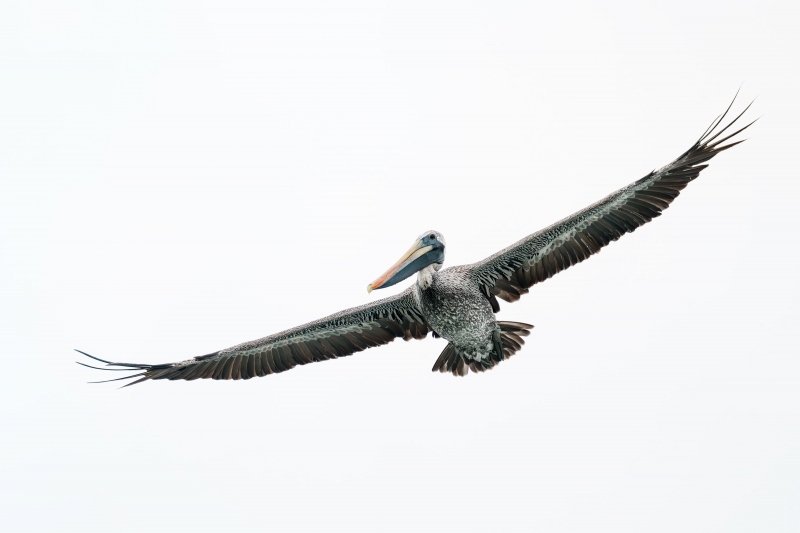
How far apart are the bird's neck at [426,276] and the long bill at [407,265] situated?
7 centimetres

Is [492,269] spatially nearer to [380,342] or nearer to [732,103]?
[380,342]

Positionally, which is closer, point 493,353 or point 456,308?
point 456,308

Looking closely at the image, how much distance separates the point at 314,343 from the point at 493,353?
2565mm

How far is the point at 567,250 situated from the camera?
16109 millimetres

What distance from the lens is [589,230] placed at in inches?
627

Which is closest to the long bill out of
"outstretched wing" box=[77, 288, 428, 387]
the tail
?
"outstretched wing" box=[77, 288, 428, 387]

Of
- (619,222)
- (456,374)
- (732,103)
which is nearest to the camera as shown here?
(732,103)

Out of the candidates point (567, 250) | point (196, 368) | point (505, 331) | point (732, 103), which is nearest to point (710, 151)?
point (732, 103)

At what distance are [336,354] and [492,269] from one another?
104 inches

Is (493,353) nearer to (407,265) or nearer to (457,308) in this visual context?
(457,308)

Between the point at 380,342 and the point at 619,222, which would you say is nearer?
the point at 619,222

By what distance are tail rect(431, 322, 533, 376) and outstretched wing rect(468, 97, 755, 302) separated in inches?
17.9

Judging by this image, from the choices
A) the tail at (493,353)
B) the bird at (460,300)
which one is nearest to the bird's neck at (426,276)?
the bird at (460,300)

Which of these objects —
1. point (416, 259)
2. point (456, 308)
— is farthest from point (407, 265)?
point (456, 308)
